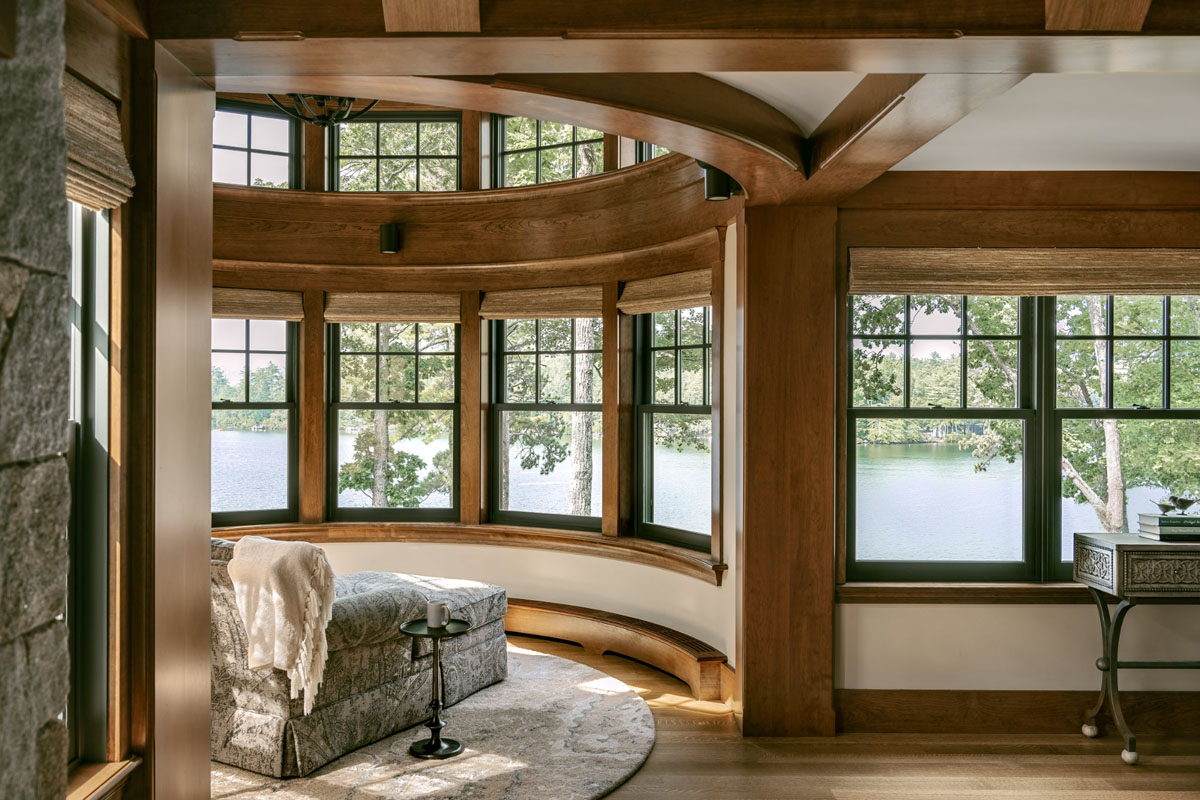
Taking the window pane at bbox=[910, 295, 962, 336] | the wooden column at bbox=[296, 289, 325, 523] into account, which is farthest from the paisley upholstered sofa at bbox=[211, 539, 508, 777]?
the window pane at bbox=[910, 295, 962, 336]

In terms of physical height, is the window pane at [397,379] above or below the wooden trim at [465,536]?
above

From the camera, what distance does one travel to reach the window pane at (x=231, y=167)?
5.89 meters

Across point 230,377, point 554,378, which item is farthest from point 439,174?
point 230,377

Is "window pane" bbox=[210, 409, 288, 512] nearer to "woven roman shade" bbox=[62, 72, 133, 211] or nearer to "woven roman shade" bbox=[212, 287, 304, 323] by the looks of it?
"woven roman shade" bbox=[212, 287, 304, 323]

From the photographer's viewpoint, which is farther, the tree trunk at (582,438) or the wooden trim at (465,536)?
the tree trunk at (582,438)

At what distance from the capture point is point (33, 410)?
101cm

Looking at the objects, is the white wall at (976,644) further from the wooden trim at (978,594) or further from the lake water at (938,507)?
the lake water at (938,507)

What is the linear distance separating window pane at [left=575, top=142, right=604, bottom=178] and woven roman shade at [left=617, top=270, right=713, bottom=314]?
2.77ft

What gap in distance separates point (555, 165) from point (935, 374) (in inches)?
110

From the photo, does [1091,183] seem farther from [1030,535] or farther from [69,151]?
[69,151]

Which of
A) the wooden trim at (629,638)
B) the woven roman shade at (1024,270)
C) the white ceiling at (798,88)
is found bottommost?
the wooden trim at (629,638)

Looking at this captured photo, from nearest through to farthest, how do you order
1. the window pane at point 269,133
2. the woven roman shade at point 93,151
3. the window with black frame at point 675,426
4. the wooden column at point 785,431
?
1. the woven roman shade at point 93,151
2. the wooden column at point 785,431
3. the window with black frame at point 675,426
4. the window pane at point 269,133

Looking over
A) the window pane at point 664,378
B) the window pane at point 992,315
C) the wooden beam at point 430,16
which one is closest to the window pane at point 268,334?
the window pane at point 664,378

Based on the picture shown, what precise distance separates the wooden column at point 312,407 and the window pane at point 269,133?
1048 millimetres
